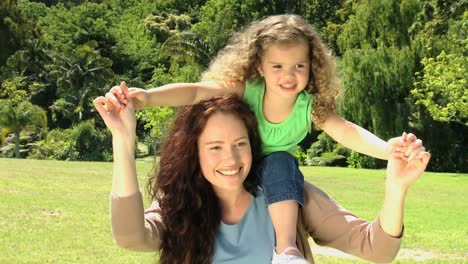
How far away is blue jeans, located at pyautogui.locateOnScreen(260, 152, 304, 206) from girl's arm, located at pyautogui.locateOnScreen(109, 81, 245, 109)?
251 millimetres

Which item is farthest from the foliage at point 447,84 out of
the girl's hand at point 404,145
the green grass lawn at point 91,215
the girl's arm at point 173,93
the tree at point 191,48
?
the girl's hand at point 404,145

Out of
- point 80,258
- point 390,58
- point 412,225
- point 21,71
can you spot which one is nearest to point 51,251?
point 80,258

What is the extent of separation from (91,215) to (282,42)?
378 inches

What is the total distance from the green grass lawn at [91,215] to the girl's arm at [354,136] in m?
4.98

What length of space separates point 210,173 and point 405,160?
1.92 ft

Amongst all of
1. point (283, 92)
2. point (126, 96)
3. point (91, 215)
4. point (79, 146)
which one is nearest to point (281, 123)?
A: point (283, 92)

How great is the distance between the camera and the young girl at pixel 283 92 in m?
2.33

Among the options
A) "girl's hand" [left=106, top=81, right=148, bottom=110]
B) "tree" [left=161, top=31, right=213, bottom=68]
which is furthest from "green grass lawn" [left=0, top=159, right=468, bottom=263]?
"tree" [left=161, top=31, right=213, bottom=68]

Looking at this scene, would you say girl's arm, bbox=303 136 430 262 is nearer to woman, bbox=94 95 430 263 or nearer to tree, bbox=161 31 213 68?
woman, bbox=94 95 430 263

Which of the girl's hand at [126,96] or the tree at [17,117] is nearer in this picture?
the girl's hand at [126,96]

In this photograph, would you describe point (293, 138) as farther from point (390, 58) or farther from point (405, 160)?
point (390, 58)

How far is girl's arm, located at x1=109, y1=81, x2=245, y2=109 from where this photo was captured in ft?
6.61

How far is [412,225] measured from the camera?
11.6m

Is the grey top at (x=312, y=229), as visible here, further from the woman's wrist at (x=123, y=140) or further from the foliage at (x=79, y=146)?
the foliage at (x=79, y=146)
